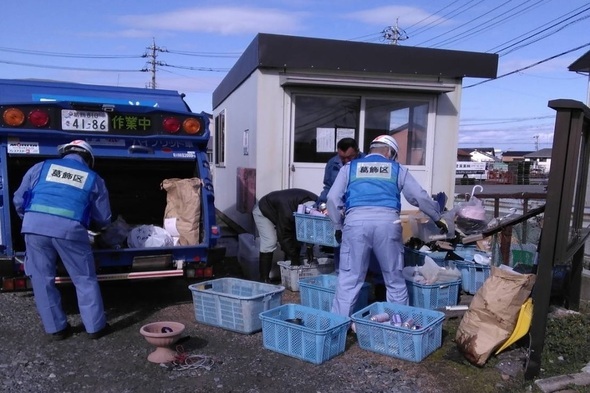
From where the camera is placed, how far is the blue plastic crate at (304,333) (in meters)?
4.07

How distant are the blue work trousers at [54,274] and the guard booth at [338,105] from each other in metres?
3.31

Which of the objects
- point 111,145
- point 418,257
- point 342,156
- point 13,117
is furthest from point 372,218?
point 13,117

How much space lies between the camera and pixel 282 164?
764cm

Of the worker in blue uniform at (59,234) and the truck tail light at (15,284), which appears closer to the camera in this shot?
the worker in blue uniform at (59,234)

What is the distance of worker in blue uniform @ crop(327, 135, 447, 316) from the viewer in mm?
4488

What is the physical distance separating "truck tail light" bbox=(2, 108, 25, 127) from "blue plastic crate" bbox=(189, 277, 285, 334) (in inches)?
83.7

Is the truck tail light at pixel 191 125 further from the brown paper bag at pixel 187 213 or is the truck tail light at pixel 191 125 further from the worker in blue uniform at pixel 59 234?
the worker in blue uniform at pixel 59 234

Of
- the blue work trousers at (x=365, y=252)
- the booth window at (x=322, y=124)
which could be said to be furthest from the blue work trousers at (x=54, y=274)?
the booth window at (x=322, y=124)

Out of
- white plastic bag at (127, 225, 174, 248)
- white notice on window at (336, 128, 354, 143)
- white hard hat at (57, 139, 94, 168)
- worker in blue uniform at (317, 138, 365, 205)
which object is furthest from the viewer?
white notice on window at (336, 128, 354, 143)

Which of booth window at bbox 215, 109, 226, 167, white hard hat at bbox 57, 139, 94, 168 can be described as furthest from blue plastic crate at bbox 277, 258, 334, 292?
booth window at bbox 215, 109, 226, 167

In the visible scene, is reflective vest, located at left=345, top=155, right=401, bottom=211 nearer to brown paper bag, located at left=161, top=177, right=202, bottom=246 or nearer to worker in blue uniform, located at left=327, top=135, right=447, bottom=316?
worker in blue uniform, located at left=327, top=135, right=447, bottom=316

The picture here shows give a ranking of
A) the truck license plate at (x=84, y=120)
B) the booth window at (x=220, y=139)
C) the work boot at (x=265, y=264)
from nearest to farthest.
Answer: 1. the truck license plate at (x=84, y=120)
2. the work boot at (x=265, y=264)
3. the booth window at (x=220, y=139)

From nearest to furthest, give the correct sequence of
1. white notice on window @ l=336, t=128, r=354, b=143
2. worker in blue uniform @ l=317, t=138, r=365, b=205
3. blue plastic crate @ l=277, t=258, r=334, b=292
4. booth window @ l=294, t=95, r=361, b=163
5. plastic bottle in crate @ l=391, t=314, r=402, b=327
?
plastic bottle in crate @ l=391, t=314, r=402, b=327, worker in blue uniform @ l=317, t=138, r=365, b=205, blue plastic crate @ l=277, t=258, r=334, b=292, booth window @ l=294, t=95, r=361, b=163, white notice on window @ l=336, t=128, r=354, b=143

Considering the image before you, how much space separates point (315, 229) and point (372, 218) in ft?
4.03
